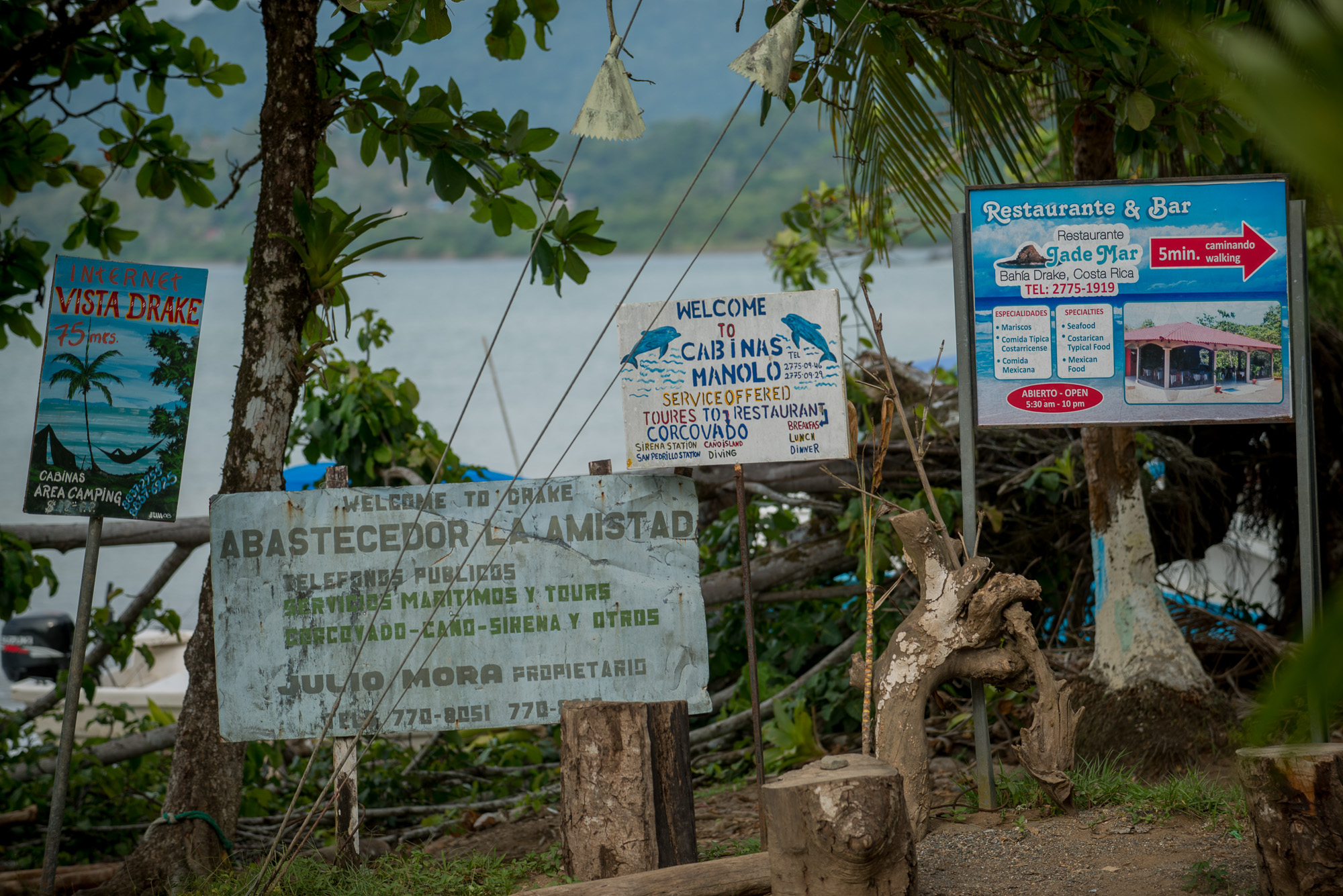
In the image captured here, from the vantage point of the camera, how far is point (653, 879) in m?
3.13

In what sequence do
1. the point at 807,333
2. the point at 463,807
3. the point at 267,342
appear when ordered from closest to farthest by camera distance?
the point at 807,333, the point at 267,342, the point at 463,807

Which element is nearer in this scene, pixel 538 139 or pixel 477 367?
pixel 538 139

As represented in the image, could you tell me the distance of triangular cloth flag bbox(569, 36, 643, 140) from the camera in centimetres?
340

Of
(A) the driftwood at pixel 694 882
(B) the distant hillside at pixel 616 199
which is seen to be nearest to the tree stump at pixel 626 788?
(A) the driftwood at pixel 694 882

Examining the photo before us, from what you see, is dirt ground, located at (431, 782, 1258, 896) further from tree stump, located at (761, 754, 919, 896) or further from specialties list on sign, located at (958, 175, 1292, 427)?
specialties list on sign, located at (958, 175, 1292, 427)

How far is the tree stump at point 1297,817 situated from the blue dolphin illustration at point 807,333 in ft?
6.11

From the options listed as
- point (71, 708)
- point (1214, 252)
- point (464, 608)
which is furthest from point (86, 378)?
point (1214, 252)

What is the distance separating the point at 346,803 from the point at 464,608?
0.84 m

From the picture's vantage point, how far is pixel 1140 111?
3.88 metres

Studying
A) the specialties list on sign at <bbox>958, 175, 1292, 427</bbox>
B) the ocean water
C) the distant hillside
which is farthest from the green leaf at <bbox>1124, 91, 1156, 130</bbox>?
the distant hillside

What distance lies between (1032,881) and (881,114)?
3.61 meters

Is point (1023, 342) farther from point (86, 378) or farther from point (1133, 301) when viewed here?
point (86, 378)

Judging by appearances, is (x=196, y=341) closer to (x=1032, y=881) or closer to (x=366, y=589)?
(x=366, y=589)

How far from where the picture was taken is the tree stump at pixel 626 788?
3314mm
